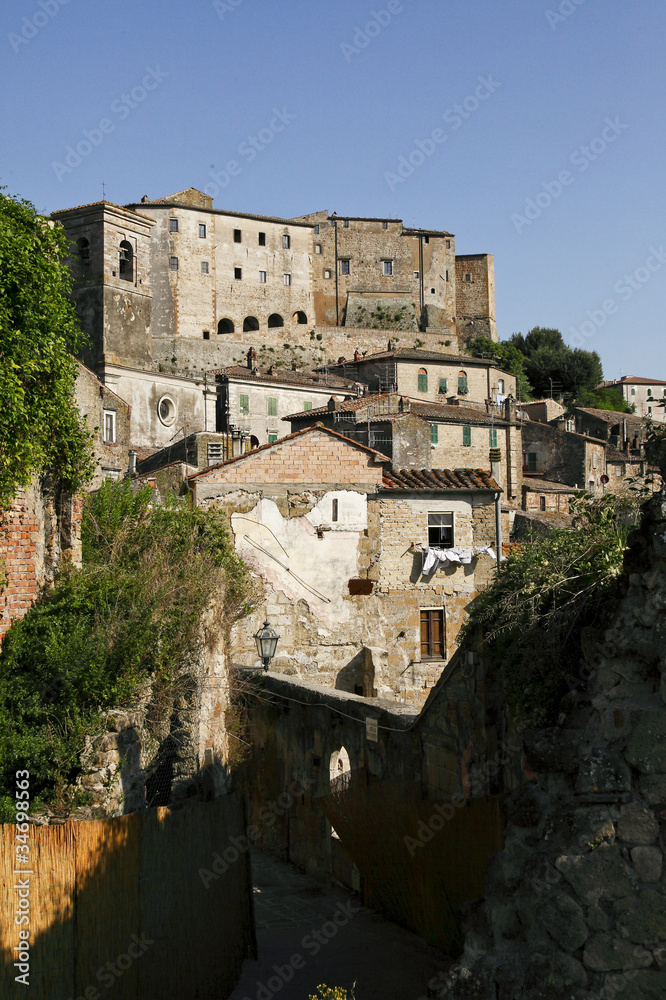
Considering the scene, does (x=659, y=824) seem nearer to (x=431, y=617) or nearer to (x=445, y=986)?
(x=445, y=986)

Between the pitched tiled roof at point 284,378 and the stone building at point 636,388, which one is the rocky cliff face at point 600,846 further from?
the stone building at point 636,388

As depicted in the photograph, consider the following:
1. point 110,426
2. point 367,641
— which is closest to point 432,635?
point 367,641

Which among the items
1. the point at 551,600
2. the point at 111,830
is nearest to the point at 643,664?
the point at 551,600

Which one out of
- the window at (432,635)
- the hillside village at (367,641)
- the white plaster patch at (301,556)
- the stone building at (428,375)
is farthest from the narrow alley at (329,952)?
the stone building at (428,375)

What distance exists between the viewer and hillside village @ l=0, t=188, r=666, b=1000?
5.33 meters

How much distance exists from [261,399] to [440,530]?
2901cm

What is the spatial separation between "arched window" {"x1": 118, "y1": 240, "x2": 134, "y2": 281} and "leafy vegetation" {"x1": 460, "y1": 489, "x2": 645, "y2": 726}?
4299 cm

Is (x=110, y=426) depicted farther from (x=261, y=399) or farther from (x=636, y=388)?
(x=636, y=388)

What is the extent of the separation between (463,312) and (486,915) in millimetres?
85135

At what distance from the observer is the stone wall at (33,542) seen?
32.1 feet

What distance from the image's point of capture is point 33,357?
9.88 m

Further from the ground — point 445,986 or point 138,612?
point 138,612

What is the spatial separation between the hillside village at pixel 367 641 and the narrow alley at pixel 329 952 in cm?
24

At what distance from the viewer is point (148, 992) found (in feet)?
26.6
